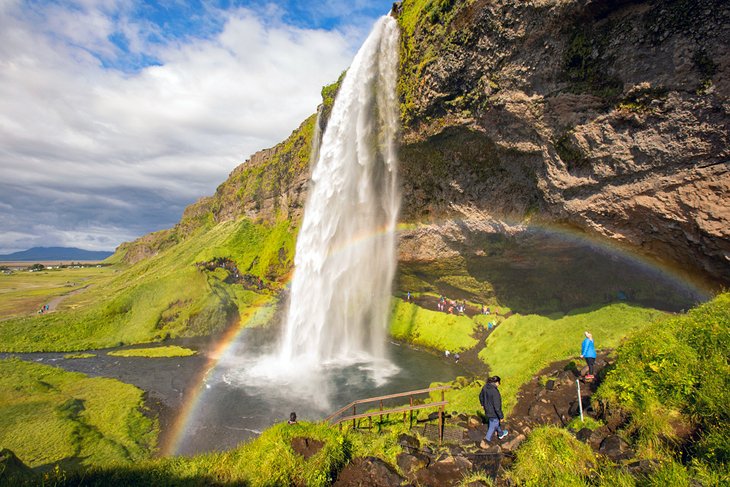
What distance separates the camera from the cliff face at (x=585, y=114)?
1561 centimetres

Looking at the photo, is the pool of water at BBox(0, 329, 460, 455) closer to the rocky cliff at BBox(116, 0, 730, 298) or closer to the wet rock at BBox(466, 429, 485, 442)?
the wet rock at BBox(466, 429, 485, 442)

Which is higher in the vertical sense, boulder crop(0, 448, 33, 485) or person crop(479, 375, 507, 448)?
person crop(479, 375, 507, 448)

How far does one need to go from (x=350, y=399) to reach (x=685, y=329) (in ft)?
58.4

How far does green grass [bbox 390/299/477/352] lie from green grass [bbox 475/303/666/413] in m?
3.08

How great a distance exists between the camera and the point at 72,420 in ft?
62.8

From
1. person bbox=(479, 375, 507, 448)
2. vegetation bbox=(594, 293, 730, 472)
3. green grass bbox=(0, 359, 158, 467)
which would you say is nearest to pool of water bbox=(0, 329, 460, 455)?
green grass bbox=(0, 359, 158, 467)

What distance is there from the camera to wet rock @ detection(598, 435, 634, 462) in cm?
821

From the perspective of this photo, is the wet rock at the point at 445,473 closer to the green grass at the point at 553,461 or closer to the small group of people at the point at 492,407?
the green grass at the point at 553,461

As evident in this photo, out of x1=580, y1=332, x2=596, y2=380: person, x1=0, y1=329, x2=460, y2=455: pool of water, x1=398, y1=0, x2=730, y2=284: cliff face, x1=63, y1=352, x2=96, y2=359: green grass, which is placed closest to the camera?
x1=580, y1=332, x2=596, y2=380: person

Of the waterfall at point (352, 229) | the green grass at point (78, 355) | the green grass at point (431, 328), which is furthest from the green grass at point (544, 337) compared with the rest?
the green grass at point (78, 355)

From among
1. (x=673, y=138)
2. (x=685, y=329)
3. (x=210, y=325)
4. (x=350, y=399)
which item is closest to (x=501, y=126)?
(x=673, y=138)

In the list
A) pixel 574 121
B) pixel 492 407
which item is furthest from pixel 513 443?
pixel 574 121

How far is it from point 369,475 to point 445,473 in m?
2.02

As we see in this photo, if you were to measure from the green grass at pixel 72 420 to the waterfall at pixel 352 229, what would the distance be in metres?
13.7
